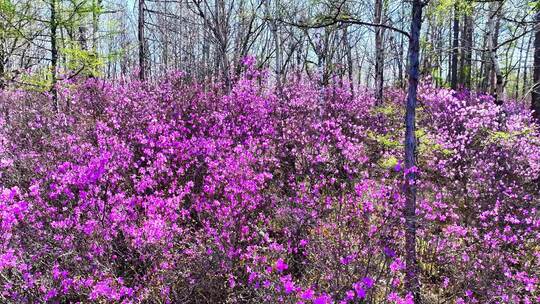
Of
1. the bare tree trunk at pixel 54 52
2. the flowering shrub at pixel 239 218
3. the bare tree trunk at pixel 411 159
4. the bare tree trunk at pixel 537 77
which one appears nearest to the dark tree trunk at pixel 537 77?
the bare tree trunk at pixel 537 77

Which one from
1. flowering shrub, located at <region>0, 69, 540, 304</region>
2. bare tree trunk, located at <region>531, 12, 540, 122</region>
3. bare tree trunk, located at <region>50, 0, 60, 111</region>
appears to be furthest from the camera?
bare tree trunk, located at <region>50, 0, 60, 111</region>

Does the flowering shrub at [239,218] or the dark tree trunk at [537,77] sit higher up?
the dark tree trunk at [537,77]

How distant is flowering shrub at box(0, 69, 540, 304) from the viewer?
11.7 ft

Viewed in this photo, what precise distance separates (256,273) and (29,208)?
275cm

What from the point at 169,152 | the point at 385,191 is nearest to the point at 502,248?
the point at 385,191

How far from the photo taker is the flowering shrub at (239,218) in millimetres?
3578

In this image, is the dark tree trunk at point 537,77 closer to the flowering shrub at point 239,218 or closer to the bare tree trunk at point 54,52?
the flowering shrub at point 239,218

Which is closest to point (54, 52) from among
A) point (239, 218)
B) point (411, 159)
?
point (239, 218)

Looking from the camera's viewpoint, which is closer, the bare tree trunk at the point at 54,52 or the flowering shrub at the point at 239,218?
the flowering shrub at the point at 239,218

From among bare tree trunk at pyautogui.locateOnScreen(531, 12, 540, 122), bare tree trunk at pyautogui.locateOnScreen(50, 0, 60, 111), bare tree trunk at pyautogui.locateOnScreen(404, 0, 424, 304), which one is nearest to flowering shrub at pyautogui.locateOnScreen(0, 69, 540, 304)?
bare tree trunk at pyautogui.locateOnScreen(404, 0, 424, 304)

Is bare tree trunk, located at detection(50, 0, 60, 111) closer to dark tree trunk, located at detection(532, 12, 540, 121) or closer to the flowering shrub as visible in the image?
the flowering shrub

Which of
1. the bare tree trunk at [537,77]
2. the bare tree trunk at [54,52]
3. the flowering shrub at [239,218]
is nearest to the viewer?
the flowering shrub at [239,218]

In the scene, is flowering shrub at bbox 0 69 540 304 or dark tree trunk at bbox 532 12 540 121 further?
dark tree trunk at bbox 532 12 540 121

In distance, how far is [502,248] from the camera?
494 cm
